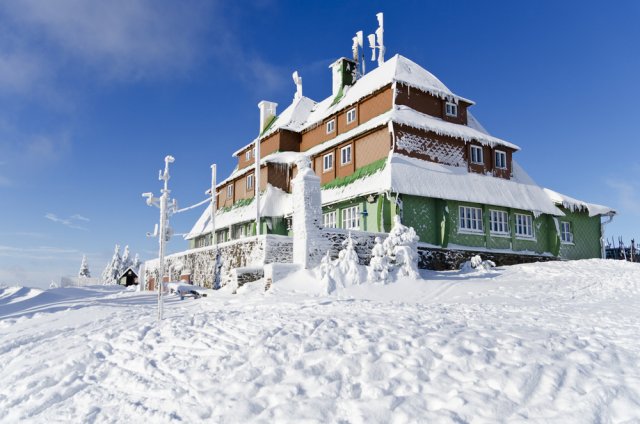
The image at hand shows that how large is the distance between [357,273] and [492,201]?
387 inches

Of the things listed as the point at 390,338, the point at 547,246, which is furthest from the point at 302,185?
the point at 547,246

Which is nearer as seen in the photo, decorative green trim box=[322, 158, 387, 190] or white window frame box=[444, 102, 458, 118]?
decorative green trim box=[322, 158, 387, 190]

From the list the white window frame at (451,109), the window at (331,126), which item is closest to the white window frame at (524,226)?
the white window frame at (451,109)

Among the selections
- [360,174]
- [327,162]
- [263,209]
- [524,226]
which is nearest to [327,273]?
[360,174]

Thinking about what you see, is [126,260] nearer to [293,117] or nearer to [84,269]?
[84,269]

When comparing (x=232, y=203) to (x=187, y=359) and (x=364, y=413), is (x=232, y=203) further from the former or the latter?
(x=364, y=413)

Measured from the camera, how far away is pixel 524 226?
23.8m

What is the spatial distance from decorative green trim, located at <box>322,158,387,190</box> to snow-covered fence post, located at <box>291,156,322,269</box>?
5.67 metres

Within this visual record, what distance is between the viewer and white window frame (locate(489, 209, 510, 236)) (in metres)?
22.7

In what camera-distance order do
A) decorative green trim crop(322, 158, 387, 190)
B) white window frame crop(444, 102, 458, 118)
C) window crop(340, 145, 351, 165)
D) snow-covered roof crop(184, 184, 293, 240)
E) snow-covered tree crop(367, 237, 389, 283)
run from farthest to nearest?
snow-covered roof crop(184, 184, 293, 240)
white window frame crop(444, 102, 458, 118)
window crop(340, 145, 351, 165)
decorative green trim crop(322, 158, 387, 190)
snow-covered tree crop(367, 237, 389, 283)

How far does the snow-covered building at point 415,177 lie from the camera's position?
20922mm

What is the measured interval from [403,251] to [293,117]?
15.4 metres

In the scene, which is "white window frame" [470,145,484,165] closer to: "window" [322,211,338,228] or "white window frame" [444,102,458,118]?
"white window frame" [444,102,458,118]

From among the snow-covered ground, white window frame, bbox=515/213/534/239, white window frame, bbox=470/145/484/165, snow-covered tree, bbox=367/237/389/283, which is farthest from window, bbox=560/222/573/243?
the snow-covered ground
